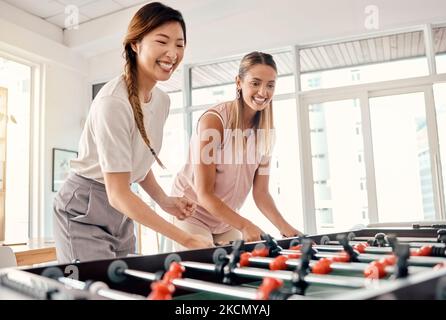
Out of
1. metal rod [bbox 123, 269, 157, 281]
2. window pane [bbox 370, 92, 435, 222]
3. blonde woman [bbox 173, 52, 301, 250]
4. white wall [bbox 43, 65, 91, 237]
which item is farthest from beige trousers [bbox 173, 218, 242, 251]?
white wall [bbox 43, 65, 91, 237]

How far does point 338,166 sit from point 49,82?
3661 mm

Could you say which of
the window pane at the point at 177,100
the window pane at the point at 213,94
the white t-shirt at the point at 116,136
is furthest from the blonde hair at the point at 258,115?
the window pane at the point at 177,100

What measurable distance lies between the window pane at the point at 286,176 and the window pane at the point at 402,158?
32.3 inches

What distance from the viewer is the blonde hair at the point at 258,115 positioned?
5.96 feet

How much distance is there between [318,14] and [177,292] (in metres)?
4.09

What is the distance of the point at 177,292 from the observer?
2.69ft

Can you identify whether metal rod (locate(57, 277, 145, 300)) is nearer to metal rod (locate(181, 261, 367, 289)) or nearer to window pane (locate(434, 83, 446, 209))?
metal rod (locate(181, 261, 367, 289))

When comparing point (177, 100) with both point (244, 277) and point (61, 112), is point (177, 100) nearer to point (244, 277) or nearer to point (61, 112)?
point (61, 112)

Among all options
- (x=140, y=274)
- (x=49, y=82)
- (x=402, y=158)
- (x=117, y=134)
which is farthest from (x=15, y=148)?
(x=140, y=274)

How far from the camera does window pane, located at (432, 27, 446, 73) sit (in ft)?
13.1

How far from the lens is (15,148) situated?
15.6 ft

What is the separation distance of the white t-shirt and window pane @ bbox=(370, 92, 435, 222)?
3192 millimetres

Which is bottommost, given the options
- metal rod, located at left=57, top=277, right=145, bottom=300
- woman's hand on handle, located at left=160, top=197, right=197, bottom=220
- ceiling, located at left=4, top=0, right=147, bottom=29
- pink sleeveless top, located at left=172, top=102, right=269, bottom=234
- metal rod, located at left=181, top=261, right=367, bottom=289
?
metal rod, located at left=181, top=261, right=367, bottom=289
